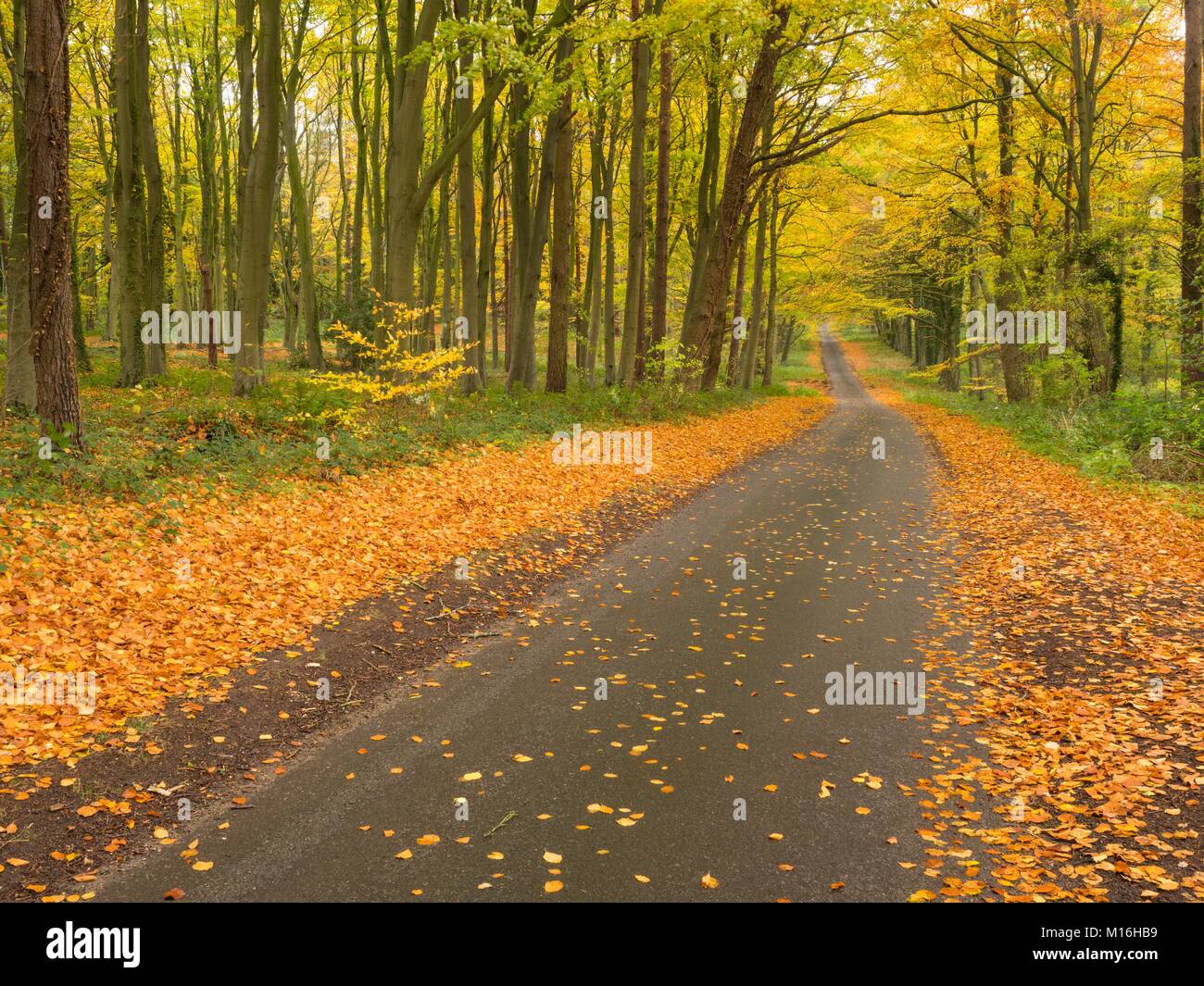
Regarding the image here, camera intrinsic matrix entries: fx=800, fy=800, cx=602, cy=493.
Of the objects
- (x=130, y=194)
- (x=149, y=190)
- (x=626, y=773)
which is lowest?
(x=626, y=773)

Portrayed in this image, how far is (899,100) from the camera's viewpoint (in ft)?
80.3

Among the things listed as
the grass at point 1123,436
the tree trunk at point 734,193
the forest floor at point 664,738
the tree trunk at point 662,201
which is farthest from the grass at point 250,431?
the grass at point 1123,436

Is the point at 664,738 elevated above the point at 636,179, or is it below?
below

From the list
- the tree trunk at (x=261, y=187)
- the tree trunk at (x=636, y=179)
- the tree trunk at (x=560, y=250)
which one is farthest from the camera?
the tree trunk at (x=560, y=250)

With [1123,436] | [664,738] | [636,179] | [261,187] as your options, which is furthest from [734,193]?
[664,738]

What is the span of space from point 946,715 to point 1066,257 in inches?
767

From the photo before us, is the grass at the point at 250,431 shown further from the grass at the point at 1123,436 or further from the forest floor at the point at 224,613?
the grass at the point at 1123,436

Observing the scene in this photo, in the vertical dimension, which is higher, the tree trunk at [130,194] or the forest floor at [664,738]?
the tree trunk at [130,194]

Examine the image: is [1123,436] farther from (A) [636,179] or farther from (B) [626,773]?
(B) [626,773]

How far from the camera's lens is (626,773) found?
5172 millimetres

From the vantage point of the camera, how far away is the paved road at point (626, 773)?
13.5ft

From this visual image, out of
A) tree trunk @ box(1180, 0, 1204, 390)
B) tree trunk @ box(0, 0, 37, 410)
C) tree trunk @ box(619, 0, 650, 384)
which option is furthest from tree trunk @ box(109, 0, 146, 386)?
tree trunk @ box(1180, 0, 1204, 390)

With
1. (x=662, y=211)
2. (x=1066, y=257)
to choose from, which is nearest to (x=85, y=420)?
(x=662, y=211)

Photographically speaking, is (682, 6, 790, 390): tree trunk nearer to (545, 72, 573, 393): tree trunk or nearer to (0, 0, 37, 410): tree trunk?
(545, 72, 573, 393): tree trunk
